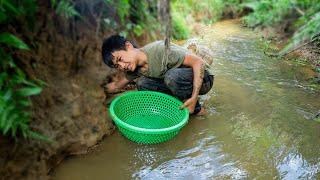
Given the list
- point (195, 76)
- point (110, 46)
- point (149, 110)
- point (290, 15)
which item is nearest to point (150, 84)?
point (149, 110)

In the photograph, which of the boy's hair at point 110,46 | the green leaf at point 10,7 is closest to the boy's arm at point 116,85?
the boy's hair at point 110,46

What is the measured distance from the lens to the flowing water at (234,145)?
297cm

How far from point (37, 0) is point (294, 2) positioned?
179cm

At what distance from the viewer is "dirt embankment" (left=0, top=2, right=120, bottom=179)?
2625mm

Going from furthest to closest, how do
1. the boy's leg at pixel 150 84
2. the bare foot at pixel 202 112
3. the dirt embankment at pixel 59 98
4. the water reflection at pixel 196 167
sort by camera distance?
1. the bare foot at pixel 202 112
2. the boy's leg at pixel 150 84
3. the water reflection at pixel 196 167
4. the dirt embankment at pixel 59 98

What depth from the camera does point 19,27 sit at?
258 centimetres

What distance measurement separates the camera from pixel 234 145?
3406 mm

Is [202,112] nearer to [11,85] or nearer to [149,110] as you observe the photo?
[149,110]

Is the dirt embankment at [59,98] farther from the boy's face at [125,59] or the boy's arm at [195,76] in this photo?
the boy's arm at [195,76]

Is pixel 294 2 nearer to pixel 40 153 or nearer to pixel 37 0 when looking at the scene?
pixel 37 0

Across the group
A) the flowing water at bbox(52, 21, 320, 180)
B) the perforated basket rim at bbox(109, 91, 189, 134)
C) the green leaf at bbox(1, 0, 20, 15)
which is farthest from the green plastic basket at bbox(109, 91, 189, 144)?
the green leaf at bbox(1, 0, 20, 15)

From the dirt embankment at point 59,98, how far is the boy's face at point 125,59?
310 millimetres

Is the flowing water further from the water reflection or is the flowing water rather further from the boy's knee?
the boy's knee

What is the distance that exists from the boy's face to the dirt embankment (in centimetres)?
31
